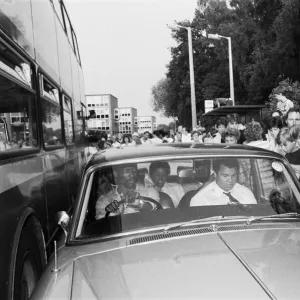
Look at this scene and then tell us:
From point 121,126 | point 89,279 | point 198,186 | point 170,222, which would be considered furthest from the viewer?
point 121,126

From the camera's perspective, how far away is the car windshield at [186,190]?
11.2 ft

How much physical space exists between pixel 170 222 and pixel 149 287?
948mm

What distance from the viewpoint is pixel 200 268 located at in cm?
248

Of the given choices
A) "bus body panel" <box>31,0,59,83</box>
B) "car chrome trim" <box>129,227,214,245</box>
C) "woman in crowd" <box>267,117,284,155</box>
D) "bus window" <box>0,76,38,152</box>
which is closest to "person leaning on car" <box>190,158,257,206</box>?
"car chrome trim" <box>129,227,214,245</box>

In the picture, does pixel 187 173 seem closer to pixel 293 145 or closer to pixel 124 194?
pixel 124 194

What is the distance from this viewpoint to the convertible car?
92.2 inches

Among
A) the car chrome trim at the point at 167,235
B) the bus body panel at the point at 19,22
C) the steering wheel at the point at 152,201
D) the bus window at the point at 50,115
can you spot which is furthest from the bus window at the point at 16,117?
the car chrome trim at the point at 167,235

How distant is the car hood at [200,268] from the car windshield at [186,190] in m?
0.42

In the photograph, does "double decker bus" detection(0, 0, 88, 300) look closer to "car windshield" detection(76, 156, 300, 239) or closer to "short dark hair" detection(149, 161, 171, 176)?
"car windshield" detection(76, 156, 300, 239)

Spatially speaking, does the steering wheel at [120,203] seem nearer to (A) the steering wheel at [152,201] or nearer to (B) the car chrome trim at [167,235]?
(A) the steering wheel at [152,201]

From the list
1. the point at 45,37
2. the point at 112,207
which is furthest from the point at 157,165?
the point at 45,37

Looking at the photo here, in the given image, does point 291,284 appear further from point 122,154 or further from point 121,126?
point 121,126

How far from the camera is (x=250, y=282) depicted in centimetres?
226

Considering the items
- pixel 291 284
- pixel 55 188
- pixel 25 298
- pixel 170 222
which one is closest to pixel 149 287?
pixel 291 284
